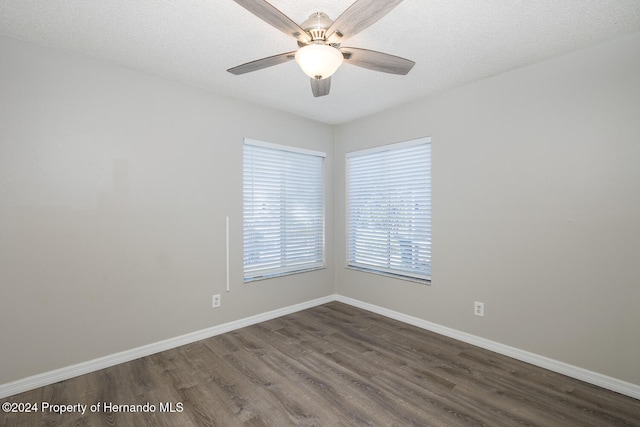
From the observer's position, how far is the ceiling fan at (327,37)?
1.48 m

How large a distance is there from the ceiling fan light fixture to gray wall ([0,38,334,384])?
1740mm

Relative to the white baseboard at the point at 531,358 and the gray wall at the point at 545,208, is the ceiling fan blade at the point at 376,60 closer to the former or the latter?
the gray wall at the point at 545,208

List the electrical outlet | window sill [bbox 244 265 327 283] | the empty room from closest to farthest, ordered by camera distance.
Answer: the empty room → the electrical outlet → window sill [bbox 244 265 327 283]

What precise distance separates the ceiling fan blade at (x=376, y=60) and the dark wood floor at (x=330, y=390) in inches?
89.8

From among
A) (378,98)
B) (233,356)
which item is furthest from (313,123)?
(233,356)

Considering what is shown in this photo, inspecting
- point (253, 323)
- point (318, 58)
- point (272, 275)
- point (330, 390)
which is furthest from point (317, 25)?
point (253, 323)

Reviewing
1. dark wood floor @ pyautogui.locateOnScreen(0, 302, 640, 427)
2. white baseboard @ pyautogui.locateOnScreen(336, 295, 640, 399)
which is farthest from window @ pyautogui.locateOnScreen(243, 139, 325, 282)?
white baseboard @ pyautogui.locateOnScreen(336, 295, 640, 399)

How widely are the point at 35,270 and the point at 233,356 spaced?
1.67m

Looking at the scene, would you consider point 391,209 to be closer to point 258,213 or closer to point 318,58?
point 258,213

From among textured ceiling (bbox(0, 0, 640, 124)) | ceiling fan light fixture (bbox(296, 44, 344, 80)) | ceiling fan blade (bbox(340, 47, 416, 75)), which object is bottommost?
ceiling fan light fixture (bbox(296, 44, 344, 80))

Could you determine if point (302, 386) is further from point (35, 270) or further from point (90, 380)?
point (35, 270)

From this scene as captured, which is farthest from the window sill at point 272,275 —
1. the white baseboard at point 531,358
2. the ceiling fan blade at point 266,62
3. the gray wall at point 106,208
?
the ceiling fan blade at point 266,62

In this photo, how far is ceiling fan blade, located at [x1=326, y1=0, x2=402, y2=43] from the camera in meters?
1.45

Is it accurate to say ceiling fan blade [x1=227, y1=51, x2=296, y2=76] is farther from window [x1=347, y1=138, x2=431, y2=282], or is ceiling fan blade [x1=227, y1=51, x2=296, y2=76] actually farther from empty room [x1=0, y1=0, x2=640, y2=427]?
window [x1=347, y1=138, x2=431, y2=282]
